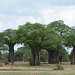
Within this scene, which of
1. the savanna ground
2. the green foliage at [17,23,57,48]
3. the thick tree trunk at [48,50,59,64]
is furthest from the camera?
the thick tree trunk at [48,50,59,64]

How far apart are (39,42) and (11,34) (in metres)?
19.4

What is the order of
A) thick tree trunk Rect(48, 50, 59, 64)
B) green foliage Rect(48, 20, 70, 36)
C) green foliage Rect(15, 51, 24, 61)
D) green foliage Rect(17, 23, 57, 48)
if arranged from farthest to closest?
green foliage Rect(15, 51, 24, 61), thick tree trunk Rect(48, 50, 59, 64), green foliage Rect(48, 20, 70, 36), green foliage Rect(17, 23, 57, 48)

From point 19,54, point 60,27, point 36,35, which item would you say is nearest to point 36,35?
point 36,35

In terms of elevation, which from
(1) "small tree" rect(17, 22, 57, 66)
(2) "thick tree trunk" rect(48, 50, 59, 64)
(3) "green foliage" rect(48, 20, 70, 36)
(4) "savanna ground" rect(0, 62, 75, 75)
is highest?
(3) "green foliage" rect(48, 20, 70, 36)

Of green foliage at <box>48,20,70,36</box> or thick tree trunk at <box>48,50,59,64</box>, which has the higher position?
green foliage at <box>48,20,70,36</box>

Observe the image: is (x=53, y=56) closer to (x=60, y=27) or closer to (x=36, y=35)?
(x=60, y=27)

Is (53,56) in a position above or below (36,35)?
below

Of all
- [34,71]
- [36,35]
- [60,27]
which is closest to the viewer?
[34,71]

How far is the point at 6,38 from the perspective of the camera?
177 ft

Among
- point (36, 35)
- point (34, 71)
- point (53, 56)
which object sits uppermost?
point (36, 35)

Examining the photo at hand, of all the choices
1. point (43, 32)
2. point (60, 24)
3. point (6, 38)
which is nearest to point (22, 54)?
point (6, 38)

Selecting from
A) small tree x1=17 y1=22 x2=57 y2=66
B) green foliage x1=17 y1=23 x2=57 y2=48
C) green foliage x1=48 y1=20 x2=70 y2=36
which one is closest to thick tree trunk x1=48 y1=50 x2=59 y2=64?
green foliage x1=48 y1=20 x2=70 y2=36

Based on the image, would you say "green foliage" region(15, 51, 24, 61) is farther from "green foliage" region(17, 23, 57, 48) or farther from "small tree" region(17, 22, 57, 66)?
"green foliage" region(17, 23, 57, 48)

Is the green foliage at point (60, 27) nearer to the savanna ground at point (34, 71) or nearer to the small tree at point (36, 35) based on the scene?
the small tree at point (36, 35)
